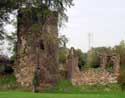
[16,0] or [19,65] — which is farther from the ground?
[16,0]

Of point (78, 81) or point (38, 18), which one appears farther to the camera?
point (78, 81)

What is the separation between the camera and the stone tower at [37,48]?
35500mm

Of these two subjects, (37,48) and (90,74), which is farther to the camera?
(90,74)

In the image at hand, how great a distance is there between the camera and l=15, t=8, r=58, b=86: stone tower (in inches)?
1398

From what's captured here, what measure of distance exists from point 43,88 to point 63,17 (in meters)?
5.70

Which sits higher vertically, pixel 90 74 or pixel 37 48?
pixel 37 48

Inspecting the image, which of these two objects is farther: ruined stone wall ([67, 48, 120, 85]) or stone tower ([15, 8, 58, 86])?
ruined stone wall ([67, 48, 120, 85])

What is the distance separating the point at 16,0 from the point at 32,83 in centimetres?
651

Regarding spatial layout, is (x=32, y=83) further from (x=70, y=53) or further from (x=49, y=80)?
(x=70, y=53)

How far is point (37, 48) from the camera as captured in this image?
35844 mm

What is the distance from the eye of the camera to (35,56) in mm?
35938

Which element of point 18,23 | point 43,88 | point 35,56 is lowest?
point 43,88

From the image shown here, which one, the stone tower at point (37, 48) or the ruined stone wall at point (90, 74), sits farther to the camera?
the ruined stone wall at point (90, 74)

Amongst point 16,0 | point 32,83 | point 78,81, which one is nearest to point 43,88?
point 32,83
